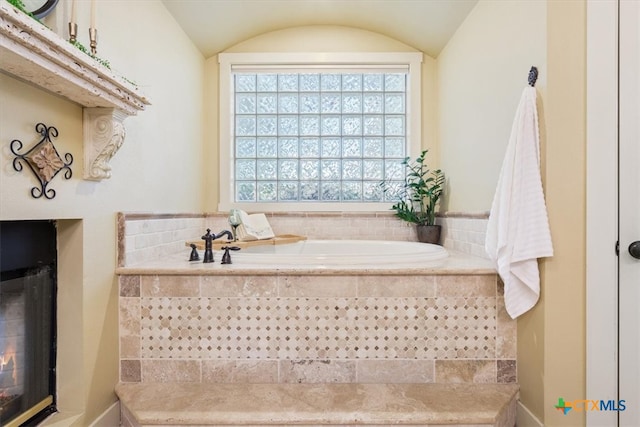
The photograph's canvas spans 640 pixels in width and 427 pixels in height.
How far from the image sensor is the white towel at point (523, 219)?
4.86 ft

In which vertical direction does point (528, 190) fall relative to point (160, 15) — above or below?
below

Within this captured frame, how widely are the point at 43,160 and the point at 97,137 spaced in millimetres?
280

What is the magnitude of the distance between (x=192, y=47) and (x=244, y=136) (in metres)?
0.76

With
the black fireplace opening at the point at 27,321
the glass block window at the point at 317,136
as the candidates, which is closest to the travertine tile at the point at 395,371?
the black fireplace opening at the point at 27,321

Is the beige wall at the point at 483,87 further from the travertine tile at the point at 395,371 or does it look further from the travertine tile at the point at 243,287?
→ the travertine tile at the point at 243,287

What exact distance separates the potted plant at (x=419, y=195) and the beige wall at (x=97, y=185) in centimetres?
170

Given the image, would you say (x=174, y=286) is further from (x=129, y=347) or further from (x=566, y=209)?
(x=566, y=209)

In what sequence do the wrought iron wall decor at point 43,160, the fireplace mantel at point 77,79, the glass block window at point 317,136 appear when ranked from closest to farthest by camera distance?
the fireplace mantel at point 77,79
the wrought iron wall decor at point 43,160
the glass block window at point 317,136

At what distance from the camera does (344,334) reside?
1660mm

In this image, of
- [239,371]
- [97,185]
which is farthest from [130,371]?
[97,185]

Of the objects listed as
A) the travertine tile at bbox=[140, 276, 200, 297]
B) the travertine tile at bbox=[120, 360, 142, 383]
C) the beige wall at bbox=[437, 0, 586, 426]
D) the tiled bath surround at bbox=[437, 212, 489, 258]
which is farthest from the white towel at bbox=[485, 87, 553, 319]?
the travertine tile at bbox=[120, 360, 142, 383]

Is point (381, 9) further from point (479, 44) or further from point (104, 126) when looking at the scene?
point (104, 126)

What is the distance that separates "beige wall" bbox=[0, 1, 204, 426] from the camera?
1166mm

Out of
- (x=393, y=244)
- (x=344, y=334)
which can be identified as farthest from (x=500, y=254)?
(x=393, y=244)
